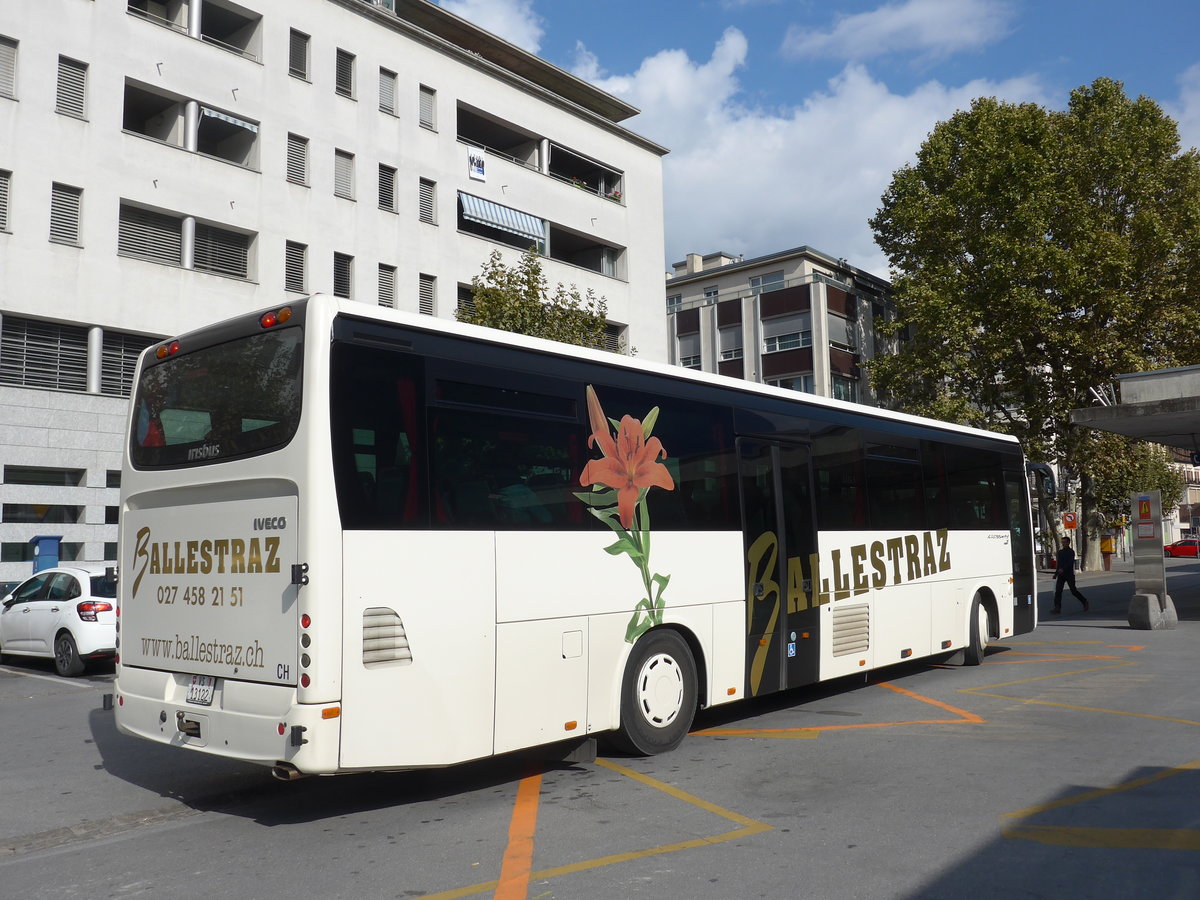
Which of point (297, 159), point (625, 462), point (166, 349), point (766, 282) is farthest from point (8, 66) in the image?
point (766, 282)

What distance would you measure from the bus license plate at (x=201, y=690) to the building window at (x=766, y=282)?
5055cm

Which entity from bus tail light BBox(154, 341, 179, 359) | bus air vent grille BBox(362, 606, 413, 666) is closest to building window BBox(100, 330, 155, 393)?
bus tail light BBox(154, 341, 179, 359)

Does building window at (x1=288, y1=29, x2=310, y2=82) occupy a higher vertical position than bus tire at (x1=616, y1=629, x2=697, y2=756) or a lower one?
higher

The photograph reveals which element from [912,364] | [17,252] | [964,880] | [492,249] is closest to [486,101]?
[492,249]

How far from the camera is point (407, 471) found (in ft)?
21.0

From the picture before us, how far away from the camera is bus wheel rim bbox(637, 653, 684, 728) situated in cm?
802

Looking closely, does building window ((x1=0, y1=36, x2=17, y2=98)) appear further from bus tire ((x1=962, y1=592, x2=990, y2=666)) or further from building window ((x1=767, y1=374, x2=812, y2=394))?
building window ((x1=767, y1=374, x2=812, y2=394))

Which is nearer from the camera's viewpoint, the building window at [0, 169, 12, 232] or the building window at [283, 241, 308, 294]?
the building window at [0, 169, 12, 232]

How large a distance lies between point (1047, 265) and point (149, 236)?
29376 mm

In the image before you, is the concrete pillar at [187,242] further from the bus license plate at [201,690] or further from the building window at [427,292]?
the bus license plate at [201,690]

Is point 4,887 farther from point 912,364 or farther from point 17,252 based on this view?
point 912,364

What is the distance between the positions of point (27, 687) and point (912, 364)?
110 feet

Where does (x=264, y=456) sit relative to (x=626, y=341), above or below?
below

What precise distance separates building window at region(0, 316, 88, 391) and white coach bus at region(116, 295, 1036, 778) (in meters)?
17.4
